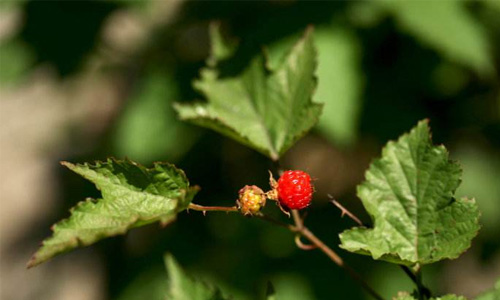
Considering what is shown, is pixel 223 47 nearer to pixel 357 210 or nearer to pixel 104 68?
pixel 357 210

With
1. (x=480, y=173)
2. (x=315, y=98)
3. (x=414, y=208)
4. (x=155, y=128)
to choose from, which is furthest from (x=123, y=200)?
(x=480, y=173)

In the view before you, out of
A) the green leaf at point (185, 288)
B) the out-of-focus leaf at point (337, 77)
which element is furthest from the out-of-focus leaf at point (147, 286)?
the green leaf at point (185, 288)

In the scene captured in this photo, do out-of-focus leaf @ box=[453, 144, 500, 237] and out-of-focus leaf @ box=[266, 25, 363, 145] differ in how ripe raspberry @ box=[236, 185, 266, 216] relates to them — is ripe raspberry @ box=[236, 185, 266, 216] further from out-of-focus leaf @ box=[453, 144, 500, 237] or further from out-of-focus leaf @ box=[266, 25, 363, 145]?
out-of-focus leaf @ box=[453, 144, 500, 237]

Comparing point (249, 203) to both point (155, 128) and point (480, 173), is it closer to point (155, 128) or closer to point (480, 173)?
point (155, 128)

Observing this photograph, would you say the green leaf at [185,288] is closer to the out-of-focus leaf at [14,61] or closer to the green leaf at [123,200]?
the green leaf at [123,200]

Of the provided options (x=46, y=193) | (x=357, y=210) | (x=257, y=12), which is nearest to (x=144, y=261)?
(x=357, y=210)

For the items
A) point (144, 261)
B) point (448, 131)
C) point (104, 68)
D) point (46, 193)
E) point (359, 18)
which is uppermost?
point (359, 18)
